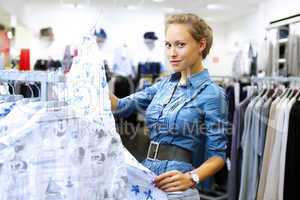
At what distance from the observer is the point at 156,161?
4.24ft

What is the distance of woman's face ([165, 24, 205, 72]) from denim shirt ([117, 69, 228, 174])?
0.07 m

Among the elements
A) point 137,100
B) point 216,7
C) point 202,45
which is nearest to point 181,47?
point 202,45

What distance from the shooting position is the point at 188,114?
4.12 feet

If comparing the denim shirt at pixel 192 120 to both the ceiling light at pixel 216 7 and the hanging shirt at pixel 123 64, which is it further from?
the ceiling light at pixel 216 7

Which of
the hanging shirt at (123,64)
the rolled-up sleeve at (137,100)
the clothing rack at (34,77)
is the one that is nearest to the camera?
the clothing rack at (34,77)

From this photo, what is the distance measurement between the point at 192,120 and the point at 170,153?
0.14 m

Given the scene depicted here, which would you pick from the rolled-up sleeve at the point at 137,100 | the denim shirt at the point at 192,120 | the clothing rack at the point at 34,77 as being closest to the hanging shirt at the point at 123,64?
the rolled-up sleeve at the point at 137,100

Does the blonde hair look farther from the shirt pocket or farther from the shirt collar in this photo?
the shirt pocket

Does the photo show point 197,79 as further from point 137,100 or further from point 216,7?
point 216,7

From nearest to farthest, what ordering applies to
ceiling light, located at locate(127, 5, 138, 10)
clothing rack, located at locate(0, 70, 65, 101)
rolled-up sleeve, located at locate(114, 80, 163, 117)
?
clothing rack, located at locate(0, 70, 65, 101) → rolled-up sleeve, located at locate(114, 80, 163, 117) → ceiling light, located at locate(127, 5, 138, 10)

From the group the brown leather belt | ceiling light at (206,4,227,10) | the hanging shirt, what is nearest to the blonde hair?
the brown leather belt

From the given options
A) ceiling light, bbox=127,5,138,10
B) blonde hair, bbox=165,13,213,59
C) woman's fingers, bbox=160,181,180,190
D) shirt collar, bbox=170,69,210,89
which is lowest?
woman's fingers, bbox=160,181,180,190

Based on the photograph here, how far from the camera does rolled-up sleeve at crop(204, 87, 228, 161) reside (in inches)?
48.1

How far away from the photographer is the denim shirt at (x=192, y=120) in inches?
48.4
